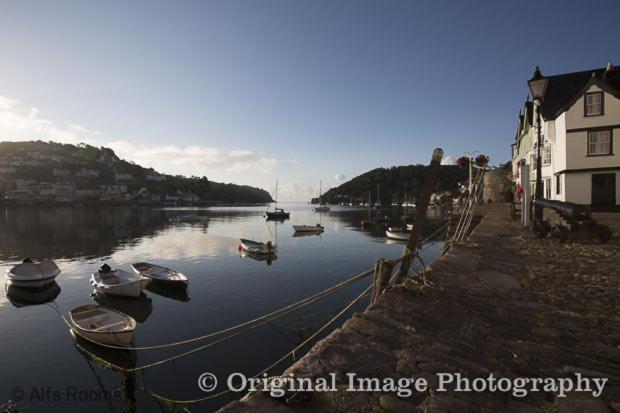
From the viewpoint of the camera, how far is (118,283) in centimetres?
2330

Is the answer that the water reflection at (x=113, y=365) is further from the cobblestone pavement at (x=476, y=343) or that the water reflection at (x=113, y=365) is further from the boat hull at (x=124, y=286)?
the cobblestone pavement at (x=476, y=343)

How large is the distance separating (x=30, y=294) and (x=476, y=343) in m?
32.5

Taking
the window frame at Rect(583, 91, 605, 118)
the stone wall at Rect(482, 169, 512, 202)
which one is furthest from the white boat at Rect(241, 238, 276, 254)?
the stone wall at Rect(482, 169, 512, 202)

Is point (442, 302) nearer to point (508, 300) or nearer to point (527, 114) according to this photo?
point (508, 300)

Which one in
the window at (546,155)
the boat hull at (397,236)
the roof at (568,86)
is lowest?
the boat hull at (397,236)

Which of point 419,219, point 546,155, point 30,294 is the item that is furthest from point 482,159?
point 30,294

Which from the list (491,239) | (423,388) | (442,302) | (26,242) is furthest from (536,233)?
(26,242)

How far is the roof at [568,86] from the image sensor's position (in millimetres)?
30028

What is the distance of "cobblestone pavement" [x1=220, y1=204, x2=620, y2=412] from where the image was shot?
3.22 m

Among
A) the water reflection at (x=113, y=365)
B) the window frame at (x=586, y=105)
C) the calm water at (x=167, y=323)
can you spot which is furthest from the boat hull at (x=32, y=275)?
the window frame at (x=586, y=105)

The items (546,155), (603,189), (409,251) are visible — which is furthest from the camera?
(546,155)

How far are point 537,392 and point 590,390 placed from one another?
0.60 metres

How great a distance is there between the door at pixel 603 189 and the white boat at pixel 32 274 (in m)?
48.7

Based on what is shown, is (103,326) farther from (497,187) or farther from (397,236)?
(497,187)
